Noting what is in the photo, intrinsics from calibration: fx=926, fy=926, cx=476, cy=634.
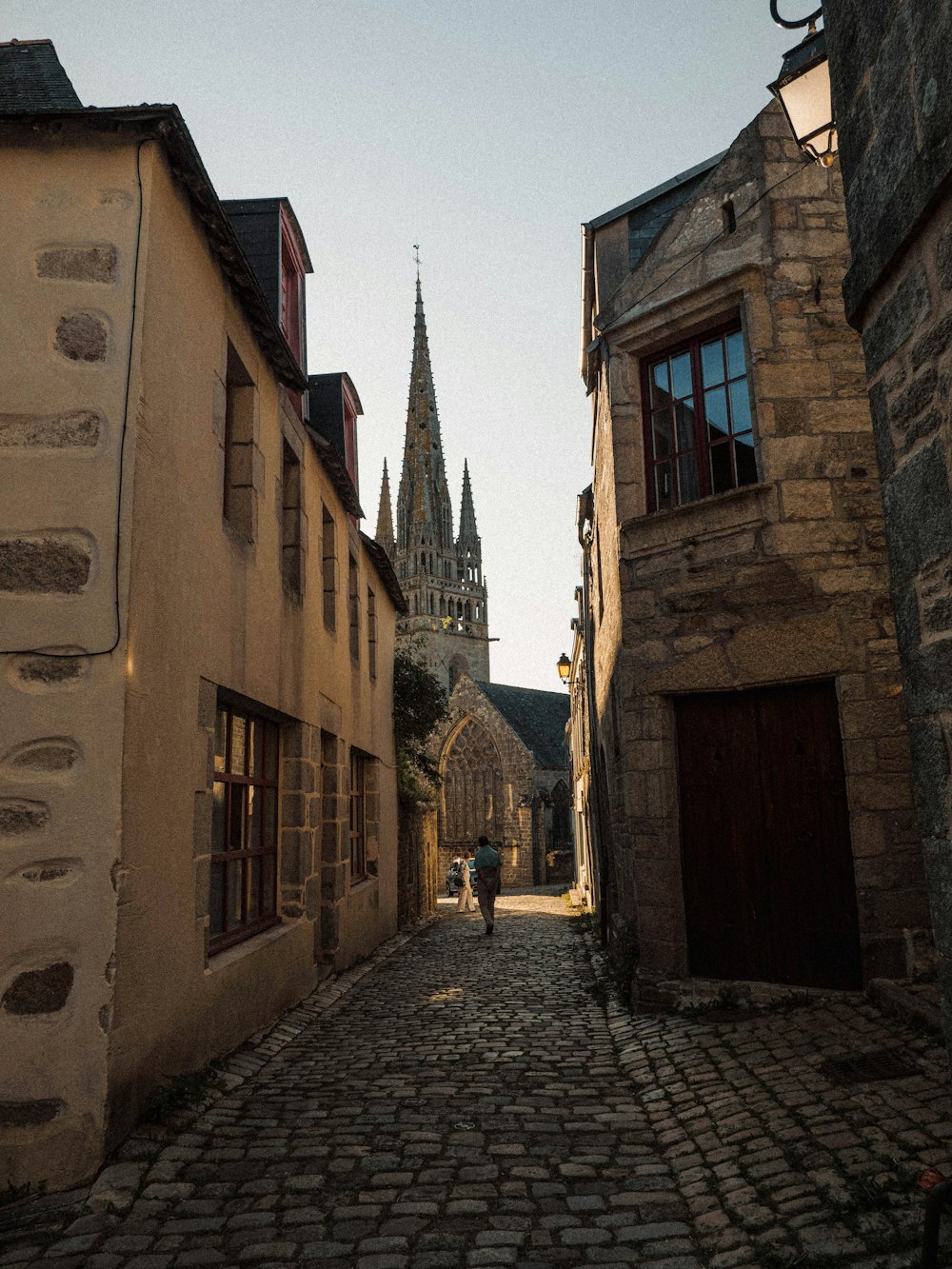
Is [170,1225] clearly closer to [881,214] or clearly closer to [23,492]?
[23,492]

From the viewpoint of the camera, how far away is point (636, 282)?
7262 millimetres

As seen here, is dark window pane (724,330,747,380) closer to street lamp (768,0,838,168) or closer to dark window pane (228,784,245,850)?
street lamp (768,0,838,168)

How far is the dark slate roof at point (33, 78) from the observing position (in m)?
4.98

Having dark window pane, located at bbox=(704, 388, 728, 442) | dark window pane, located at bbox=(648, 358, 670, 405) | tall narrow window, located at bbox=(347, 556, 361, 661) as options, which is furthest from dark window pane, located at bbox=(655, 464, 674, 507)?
tall narrow window, located at bbox=(347, 556, 361, 661)

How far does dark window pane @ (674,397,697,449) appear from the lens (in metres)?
7.02

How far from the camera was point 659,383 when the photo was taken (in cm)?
734

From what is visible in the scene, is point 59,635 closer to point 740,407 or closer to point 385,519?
point 740,407

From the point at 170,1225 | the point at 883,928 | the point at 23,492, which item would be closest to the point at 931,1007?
the point at 883,928

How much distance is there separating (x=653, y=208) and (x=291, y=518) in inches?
163

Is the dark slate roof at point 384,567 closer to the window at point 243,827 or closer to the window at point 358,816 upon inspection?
Answer: the window at point 358,816

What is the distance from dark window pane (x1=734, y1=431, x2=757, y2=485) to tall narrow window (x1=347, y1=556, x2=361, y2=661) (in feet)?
16.7

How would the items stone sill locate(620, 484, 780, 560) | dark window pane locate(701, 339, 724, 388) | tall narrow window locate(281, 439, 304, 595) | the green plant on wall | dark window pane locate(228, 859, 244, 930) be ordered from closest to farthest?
dark window pane locate(228, 859, 244, 930) → stone sill locate(620, 484, 780, 560) → dark window pane locate(701, 339, 724, 388) → tall narrow window locate(281, 439, 304, 595) → the green plant on wall

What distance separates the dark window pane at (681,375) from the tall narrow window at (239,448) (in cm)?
321

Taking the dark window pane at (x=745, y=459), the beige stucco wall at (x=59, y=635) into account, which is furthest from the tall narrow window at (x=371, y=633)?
the beige stucco wall at (x=59, y=635)
